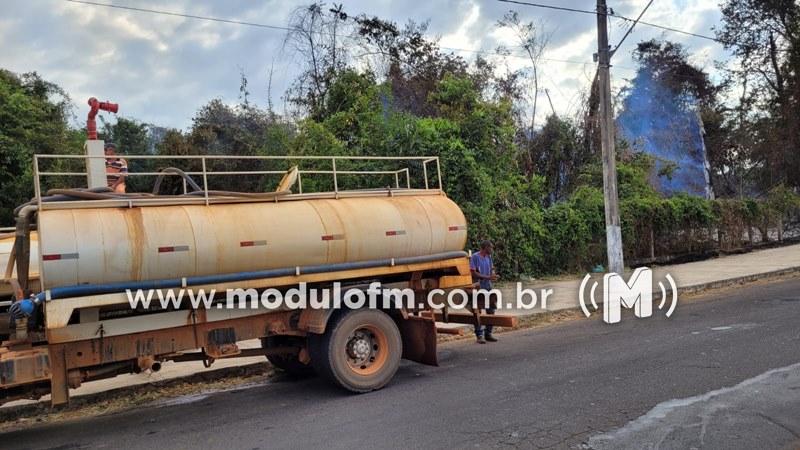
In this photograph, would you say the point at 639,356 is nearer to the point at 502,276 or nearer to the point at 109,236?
the point at 109,236

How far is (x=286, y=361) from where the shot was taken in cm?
777

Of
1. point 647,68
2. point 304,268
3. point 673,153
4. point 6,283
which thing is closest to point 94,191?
point 6,283

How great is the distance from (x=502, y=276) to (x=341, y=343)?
9.65 m

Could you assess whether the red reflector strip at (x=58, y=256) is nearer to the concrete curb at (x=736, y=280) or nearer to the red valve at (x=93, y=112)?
the red valve at (x=93, y=112)

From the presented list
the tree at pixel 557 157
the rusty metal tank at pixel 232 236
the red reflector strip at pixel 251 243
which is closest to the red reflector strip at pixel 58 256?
the rusty metal tank at pixel 232 236

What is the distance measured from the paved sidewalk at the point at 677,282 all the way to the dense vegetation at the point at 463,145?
1.07 metres

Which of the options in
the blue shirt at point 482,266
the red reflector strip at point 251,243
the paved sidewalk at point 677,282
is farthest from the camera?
the blue shirt at point 482,266

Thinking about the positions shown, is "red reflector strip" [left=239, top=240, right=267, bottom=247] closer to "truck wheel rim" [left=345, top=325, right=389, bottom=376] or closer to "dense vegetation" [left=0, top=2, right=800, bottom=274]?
"truck wheel rim" [left=345, top=325, right=389, bottom=376]

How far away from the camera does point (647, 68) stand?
3159 cm

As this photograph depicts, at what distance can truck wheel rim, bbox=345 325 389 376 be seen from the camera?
7.01 meters

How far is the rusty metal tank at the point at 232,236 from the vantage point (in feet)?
17.9

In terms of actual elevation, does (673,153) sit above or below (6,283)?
above

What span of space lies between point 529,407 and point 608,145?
9886mm

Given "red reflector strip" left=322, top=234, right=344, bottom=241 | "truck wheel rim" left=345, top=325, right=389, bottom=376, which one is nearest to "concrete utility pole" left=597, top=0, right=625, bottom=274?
"truck wheel rim" left=345, top=325, right=389, bottom=376
